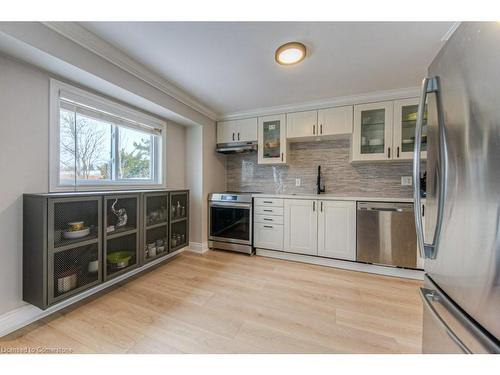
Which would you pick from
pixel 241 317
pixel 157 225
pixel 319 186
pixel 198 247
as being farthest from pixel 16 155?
pixel 319 186

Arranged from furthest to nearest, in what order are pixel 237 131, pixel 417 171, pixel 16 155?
pixel 237 131 < pixel 16 155 < pixel 417 171

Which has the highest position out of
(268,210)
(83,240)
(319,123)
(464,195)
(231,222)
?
(319,123)

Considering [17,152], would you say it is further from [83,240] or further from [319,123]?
[319,123]

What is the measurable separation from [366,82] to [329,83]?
405 mm

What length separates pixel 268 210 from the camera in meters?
2.88

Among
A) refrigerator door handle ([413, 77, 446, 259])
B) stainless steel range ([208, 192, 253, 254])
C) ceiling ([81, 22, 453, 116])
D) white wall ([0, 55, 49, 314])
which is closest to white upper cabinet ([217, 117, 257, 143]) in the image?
ceiling ([81, 22, 453, 116])

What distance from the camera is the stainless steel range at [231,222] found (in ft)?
9.72

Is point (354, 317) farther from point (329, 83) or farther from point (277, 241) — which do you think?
point (329, 83)

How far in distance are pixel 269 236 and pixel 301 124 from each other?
169 cm

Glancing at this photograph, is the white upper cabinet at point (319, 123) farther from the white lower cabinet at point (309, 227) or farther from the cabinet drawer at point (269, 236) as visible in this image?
the cabinet drawer at point (269, 236)

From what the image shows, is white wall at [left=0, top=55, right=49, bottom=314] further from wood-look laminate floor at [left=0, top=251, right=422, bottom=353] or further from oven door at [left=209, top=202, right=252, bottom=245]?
oven door at [left=209, top=202, right=252, bottom=245]

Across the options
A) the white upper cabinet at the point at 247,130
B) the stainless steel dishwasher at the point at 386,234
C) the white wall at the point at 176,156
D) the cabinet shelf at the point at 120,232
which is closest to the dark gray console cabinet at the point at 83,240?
the cabinet shelf at the point at 120,232

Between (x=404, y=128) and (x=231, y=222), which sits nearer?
(x=404, y=128)

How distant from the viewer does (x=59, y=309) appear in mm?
1628
